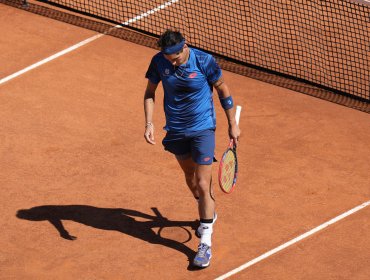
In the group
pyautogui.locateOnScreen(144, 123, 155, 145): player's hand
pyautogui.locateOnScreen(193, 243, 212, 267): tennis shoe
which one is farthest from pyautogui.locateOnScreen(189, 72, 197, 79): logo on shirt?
pyautogui.locateOnScreen(193, 243, 212, 267): tennis shoe

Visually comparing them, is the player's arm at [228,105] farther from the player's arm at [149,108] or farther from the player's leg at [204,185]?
the player's arm at [149,108]

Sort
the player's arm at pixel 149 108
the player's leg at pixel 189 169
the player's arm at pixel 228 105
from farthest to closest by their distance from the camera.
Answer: the player's leg at pixel 189 169 → the player's arm at pixel 149 108 → the player's arm at pixel 228 105

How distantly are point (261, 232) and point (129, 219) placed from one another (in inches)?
68.4

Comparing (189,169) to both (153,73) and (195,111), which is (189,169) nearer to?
(195,111)

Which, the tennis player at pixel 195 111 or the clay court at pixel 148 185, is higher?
the tennis player at pixel 195 111

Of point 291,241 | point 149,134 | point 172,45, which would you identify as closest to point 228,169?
point 149,134

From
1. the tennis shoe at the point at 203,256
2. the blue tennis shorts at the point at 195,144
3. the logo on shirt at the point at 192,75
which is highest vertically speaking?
the logo on shirt at the point at 192,75

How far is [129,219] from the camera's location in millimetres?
13156

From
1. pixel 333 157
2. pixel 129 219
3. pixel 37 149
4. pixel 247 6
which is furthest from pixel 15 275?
pixel 247 6

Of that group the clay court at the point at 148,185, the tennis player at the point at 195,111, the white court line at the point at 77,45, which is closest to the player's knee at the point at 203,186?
the tennis player at the point at 195,111

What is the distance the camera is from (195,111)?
38.8 ft

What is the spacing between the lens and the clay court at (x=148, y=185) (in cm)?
1227

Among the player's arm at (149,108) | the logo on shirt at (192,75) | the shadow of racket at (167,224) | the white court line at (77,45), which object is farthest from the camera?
the white court line at (77,45)

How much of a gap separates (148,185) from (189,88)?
2.50 metres
